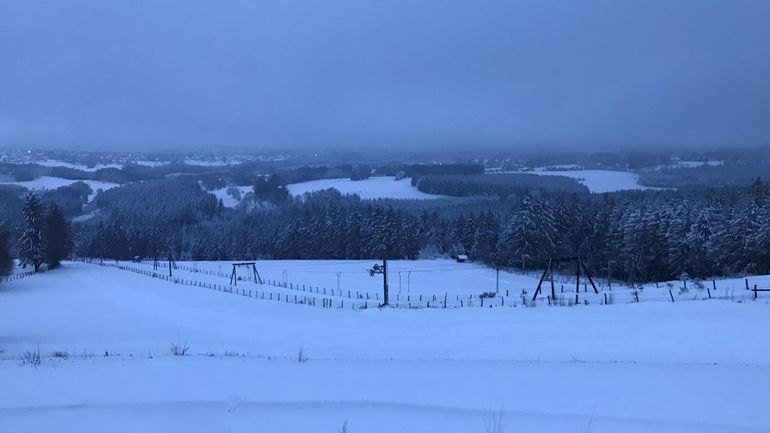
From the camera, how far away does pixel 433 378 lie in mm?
9812

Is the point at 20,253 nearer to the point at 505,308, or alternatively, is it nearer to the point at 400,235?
the point at 400,235

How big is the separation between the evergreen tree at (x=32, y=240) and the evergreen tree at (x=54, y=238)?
547 millimetres

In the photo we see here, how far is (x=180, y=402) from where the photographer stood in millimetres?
8242

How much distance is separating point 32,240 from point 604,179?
101729 millimetres

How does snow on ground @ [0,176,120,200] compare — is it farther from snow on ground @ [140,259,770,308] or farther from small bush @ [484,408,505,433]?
small bush @ [484,408,505,433]

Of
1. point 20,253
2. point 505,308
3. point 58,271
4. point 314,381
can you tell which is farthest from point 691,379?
point 20,253

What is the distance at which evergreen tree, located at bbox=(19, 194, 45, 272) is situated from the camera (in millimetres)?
54656

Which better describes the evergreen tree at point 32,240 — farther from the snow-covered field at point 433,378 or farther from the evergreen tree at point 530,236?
the evergreen tree at point 530,236

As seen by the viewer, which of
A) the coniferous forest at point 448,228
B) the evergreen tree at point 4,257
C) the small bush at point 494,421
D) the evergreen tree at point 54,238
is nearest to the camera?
the small bush at point 494,421

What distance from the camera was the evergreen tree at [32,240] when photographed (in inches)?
2152

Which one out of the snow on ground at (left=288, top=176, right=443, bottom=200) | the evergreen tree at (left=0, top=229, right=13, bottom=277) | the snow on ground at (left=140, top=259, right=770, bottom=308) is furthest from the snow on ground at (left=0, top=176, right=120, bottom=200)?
the evergreen tree at (left=0, top=229, right=13, bottom=277)

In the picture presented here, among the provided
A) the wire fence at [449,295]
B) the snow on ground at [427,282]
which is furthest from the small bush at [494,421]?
the snow on ground at [427,282]

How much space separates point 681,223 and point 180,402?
46.3 m

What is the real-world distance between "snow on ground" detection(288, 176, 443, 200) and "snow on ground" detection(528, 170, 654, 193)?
1284 inches
